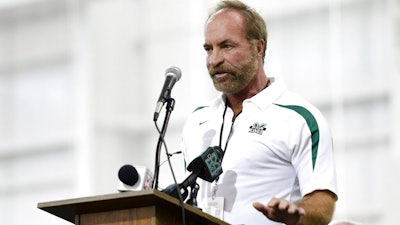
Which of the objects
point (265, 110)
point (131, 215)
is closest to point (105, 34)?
point (265, 110)

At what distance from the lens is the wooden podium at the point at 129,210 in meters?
2.84

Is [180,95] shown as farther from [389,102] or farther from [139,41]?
[389,102]

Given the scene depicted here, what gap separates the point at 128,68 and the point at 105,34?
0.34 meters

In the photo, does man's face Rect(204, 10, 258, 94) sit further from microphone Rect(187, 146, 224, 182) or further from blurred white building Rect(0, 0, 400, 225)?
blurred white building Rect(0, 0, 400, 225)

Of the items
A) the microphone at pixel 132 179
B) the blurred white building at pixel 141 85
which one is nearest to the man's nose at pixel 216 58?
the microphone at pixel 132 179

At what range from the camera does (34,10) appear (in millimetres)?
9391

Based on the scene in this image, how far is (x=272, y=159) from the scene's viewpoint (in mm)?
3500

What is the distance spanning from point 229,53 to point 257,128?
278 mm

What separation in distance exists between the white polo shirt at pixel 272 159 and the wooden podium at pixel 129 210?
475mm

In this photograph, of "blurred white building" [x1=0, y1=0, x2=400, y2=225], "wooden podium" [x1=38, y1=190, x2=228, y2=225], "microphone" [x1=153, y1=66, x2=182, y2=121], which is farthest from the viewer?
"blurred white building" [x1=0, y1=0, x2=400, y2=225]

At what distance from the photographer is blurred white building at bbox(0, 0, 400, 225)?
747cm

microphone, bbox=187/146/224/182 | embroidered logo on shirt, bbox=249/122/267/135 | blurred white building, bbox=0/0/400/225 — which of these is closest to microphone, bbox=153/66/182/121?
microphone, bbox=187/146/224/182

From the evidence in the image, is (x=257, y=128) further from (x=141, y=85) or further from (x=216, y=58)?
(x=141, y=85)

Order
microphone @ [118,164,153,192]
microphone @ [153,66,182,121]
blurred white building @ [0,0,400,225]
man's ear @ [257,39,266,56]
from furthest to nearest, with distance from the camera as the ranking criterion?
blurred white building @ [0,0,400,225] < man's ear @ [257,39,266,56] < microphone @ [153,66,182,121] < microphone @ [118,164,153,192]
